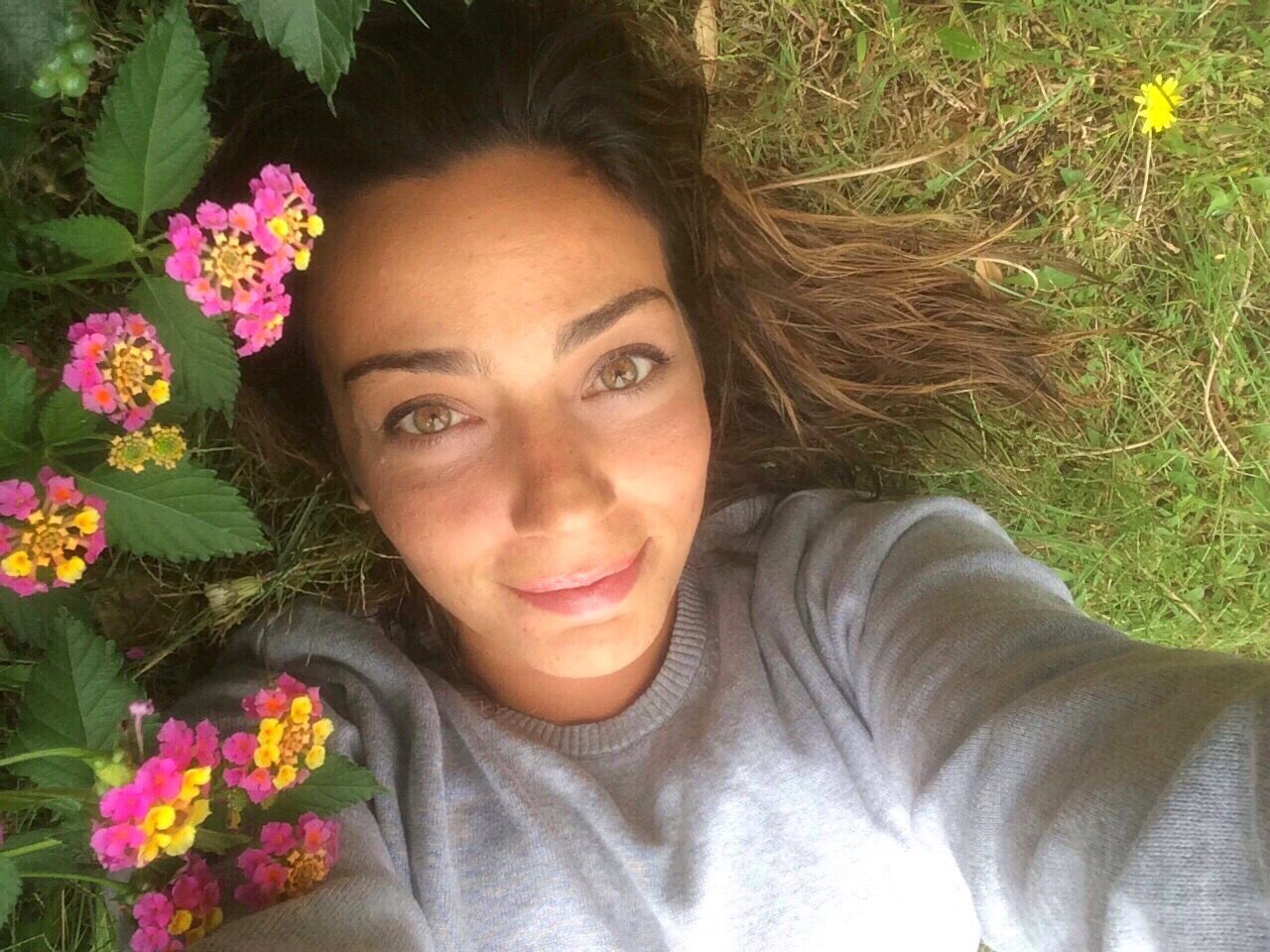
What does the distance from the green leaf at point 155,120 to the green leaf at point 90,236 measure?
3 cm

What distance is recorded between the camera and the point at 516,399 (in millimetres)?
1058

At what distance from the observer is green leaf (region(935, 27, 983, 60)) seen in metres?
1.55

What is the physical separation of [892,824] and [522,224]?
0.95 metres

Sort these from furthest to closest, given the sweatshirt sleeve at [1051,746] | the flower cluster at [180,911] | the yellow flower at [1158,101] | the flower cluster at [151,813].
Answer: the yellow flower at [1158,101]
the flower cluster at [180,911]
the flower cluster at [151,813]
the sweatshirt sleeve at [1051,746]

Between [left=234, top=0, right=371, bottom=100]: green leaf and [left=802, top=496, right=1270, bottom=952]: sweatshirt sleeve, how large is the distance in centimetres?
85

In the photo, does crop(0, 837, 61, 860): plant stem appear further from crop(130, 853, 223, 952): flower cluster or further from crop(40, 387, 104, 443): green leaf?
crop(40, 387, 104, 443): green leaf

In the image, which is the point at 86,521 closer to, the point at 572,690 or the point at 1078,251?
the point at 572,690

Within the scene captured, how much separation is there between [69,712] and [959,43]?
159 cm

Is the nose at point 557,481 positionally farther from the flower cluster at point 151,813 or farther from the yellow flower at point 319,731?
the flower cluster at point 151,813

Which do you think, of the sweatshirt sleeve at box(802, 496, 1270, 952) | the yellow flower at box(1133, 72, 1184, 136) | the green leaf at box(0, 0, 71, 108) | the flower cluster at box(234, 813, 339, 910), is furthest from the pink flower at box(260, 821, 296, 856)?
the yellow flower at box(1133, 72, 1184, 136)

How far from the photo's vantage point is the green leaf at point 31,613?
3.15 ft

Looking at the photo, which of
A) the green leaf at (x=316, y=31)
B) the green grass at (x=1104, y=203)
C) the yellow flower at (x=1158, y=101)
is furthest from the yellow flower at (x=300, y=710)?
the yellow flower at (x=1158, y=101)

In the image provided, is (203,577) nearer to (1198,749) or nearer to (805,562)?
(805,562)

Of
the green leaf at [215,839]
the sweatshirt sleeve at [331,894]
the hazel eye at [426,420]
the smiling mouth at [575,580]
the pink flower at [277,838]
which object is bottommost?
the sweatshirt sleeve at [331,894]
